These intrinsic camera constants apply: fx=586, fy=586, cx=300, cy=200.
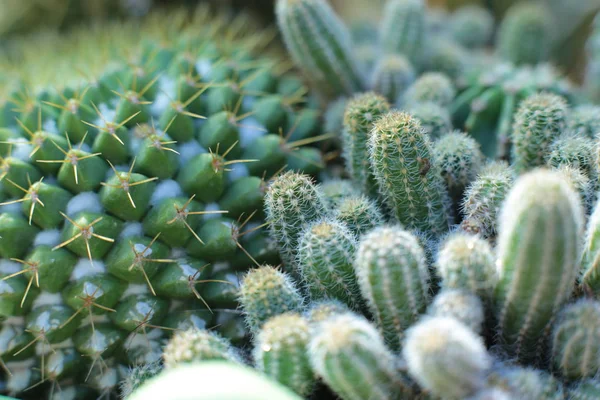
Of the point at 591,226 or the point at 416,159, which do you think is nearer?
the point at 591,226

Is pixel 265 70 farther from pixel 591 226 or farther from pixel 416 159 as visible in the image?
pixel 591 226

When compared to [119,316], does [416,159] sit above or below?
above

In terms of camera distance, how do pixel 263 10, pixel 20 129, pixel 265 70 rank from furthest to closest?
pixel 263 10 < pixel 265 70 < pixel 20 129

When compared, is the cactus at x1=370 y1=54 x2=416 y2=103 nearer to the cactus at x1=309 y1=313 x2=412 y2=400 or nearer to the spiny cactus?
the spiny cactus

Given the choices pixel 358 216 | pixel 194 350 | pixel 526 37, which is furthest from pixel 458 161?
pixel 526 37

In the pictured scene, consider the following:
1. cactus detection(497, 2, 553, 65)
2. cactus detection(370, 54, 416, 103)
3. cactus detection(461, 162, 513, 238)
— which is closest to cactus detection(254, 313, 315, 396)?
cactus detection(461, 162, 513, 238)

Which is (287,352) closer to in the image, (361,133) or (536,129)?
(361,133)

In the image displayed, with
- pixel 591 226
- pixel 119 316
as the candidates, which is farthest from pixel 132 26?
pixel 591 226
